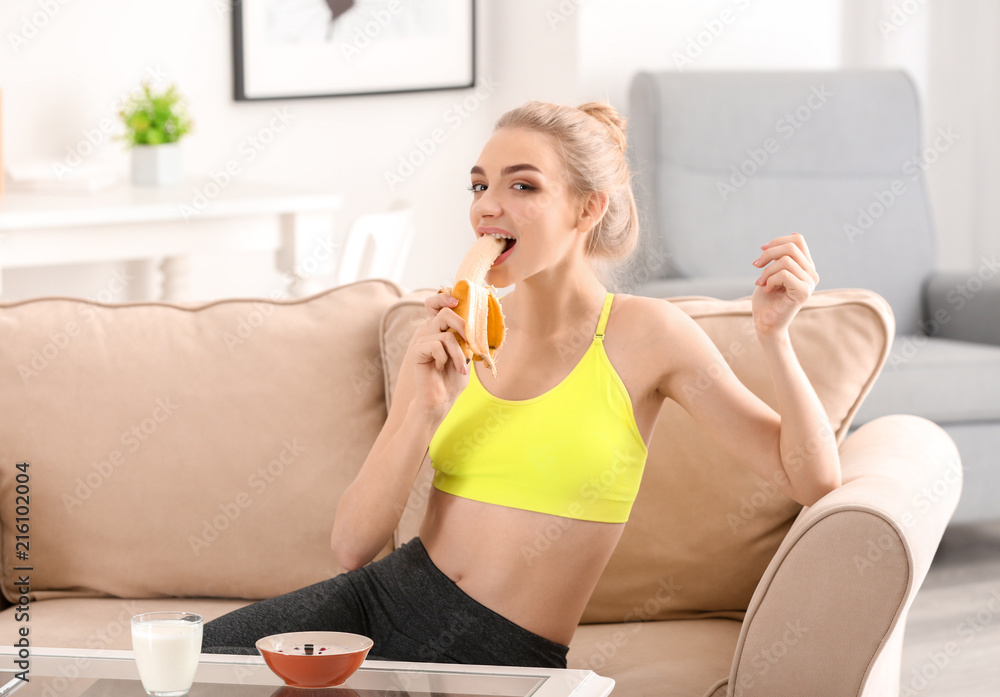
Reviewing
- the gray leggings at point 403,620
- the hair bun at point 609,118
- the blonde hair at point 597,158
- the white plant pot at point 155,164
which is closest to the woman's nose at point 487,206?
the blonde hair at point 597,158

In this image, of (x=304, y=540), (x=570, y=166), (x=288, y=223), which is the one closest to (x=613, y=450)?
(x=570, y=166)

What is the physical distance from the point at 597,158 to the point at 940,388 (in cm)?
169

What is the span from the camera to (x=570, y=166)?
60.0 inches

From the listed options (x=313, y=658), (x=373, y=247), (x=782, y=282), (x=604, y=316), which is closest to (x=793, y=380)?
(x=782, y=282)

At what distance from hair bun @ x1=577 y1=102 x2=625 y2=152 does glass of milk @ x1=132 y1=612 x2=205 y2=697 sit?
0.87 metres

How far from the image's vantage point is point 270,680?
1162 mm

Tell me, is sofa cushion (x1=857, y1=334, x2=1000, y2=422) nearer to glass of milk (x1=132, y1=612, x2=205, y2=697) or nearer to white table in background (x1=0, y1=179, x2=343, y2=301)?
white table in background (x1=0, y1=179, x2=343, y2=301)

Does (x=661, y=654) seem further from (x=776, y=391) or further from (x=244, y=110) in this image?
(x=244, y=110)

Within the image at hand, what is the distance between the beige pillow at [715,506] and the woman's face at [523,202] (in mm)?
363

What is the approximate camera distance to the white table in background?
286 centimetres

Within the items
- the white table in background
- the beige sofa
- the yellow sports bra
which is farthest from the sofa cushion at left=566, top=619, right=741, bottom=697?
the white table in background

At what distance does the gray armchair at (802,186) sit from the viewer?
335 centimetres

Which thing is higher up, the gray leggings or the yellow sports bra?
the yellow sports bra

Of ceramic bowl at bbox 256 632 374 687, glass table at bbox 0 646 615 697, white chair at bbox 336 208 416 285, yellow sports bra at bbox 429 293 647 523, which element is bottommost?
glass table at bbox 0 646 615 697
